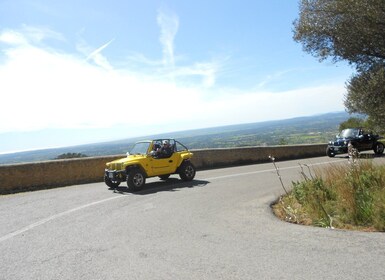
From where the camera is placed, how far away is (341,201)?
7230 millimetres

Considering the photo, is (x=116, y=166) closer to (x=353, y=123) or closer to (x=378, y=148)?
(x=378, y=148)

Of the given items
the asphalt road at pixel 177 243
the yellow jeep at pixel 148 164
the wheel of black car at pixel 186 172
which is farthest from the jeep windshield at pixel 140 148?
the asphalt road at pixel 177 243

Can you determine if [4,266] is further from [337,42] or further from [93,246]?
[337,42]

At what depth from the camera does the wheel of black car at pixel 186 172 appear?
45.2 feet

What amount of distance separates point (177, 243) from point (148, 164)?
7.06 metres

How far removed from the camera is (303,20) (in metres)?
19.3

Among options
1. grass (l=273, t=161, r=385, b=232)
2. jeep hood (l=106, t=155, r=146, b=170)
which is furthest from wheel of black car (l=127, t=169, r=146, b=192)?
grass (l=273, t=161, r=385, b=232)

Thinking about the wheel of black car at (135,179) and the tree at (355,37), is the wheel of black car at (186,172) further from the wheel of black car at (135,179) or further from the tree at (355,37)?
the tree at (355,37)

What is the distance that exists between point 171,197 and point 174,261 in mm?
5518

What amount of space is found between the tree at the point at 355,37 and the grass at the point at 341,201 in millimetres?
9057

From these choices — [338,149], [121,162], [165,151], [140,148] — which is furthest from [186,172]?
[338,149]

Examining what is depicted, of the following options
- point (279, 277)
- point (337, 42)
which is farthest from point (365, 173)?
point (337, 42)

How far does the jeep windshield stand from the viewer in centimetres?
1330

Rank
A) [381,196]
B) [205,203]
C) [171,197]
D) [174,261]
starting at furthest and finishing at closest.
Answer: [171,197] → [205,203] → [381,196] → [174,261]
